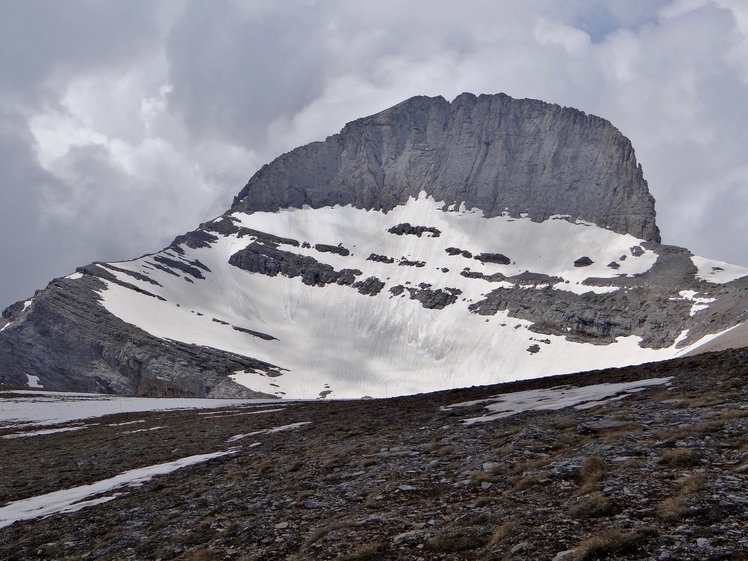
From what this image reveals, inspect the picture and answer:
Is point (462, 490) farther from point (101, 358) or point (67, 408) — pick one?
point (101, 358)

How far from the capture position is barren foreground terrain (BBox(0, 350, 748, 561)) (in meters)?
9.26

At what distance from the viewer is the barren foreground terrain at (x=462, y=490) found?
30.4 ft

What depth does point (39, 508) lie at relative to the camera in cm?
1770

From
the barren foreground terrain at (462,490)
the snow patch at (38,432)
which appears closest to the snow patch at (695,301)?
the barren foreground terrain at (462,490)

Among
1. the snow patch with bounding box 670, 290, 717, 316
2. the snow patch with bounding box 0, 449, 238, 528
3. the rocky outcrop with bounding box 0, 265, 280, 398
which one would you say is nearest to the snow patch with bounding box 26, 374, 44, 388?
the rocky outcrop with bounding box 0, 265, 280, 398

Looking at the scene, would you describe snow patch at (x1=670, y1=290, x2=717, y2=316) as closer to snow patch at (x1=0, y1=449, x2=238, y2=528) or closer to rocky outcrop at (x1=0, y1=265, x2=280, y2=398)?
rocky outcrop at (x1=0, y1=265, x2=280, y2=398)

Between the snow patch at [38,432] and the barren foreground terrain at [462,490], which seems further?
the snow patch at [38,432]

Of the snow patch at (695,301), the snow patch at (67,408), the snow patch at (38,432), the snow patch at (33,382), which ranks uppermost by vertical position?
the snow patch at (695,301)

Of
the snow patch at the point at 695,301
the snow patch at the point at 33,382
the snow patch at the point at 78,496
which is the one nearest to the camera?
the snow patch at the point at 78,496

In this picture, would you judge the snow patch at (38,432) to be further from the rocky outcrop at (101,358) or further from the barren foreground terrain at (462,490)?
the rocky outcrop at (101,358)

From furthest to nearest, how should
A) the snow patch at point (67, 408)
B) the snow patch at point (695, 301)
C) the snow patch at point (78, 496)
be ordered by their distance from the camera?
1. the snow patch at point (695, 301)
2. the snow patch at point (67, 408)
3. the snow patch at point (78, 496)

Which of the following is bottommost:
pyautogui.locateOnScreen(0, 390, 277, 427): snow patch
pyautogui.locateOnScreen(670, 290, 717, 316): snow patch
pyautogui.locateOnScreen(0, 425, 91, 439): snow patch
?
pyautogui.locateOnScreen(0, 425, 91, 439): snow patch

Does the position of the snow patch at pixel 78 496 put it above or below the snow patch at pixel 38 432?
below

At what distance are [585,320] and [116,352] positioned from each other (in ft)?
425
